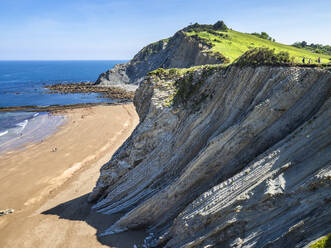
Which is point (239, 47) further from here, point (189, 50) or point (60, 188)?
point (60, 188)

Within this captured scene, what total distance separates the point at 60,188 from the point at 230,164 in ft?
70.5

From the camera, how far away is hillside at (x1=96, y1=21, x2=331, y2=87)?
5760 centimetres

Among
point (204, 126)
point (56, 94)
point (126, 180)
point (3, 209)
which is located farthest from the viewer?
point (56, 94)

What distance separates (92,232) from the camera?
18906mm

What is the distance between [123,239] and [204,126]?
32.1 ft

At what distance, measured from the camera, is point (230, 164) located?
1462 cm

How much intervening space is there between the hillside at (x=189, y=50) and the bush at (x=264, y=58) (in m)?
29.9

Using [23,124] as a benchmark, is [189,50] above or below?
above

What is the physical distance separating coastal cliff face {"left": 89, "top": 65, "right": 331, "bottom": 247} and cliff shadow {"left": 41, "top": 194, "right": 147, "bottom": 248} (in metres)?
0.56

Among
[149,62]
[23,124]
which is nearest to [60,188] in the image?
[23,124]

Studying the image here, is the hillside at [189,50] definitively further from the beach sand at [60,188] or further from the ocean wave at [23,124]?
the ocean wave at [23,124]

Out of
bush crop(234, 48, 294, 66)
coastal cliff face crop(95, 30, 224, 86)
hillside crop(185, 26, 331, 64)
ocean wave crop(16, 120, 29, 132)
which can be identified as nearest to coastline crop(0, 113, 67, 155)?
ocean wave crop(16, 120, 29, 132)

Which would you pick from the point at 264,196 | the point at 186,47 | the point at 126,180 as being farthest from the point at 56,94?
the point at 264,196

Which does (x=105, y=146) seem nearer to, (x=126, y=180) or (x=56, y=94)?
(x=126, y=180)
